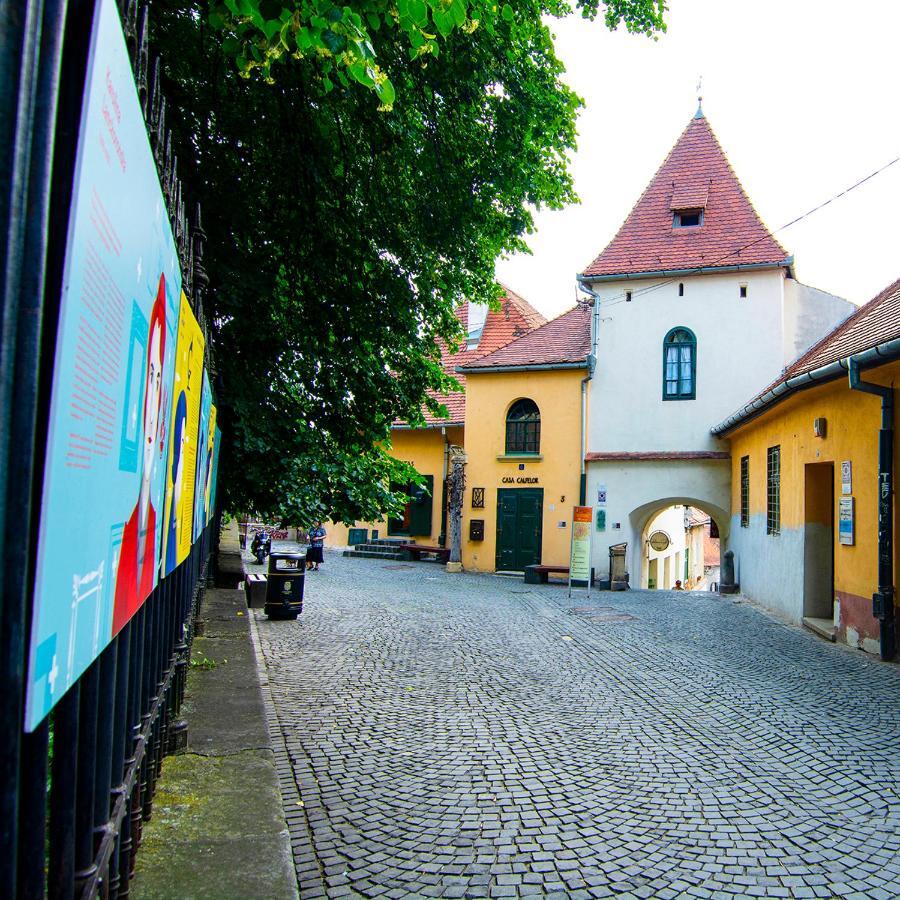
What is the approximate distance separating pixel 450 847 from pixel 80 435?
3.32 m

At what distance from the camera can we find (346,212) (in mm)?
8477

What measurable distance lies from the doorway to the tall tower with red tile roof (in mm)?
7286

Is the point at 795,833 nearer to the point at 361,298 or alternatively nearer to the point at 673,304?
the point at 361,298

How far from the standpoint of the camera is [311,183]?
8.03 metres

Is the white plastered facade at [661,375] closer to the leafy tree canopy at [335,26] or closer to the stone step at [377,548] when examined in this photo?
the stone step at [377,548]

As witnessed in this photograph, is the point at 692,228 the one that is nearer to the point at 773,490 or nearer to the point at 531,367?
the point at 531,367

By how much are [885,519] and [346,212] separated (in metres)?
7.18

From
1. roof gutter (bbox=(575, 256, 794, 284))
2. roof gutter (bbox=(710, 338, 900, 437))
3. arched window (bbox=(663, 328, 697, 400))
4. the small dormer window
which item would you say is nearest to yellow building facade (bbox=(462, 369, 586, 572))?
arched window (bbox=(663, 328, 697, 400))

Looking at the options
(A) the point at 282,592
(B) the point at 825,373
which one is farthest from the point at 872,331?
(A) the point at 282,592

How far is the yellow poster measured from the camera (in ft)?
9.39

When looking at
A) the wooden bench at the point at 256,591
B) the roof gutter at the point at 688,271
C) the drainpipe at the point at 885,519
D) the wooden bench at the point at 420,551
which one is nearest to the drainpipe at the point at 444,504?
the wooden bench at the point at 420,551

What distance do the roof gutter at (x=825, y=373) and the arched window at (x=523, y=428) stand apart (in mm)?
7601

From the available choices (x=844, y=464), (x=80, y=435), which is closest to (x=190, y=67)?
(x=80, y=435)

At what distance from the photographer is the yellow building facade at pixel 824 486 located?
9.79 meters
